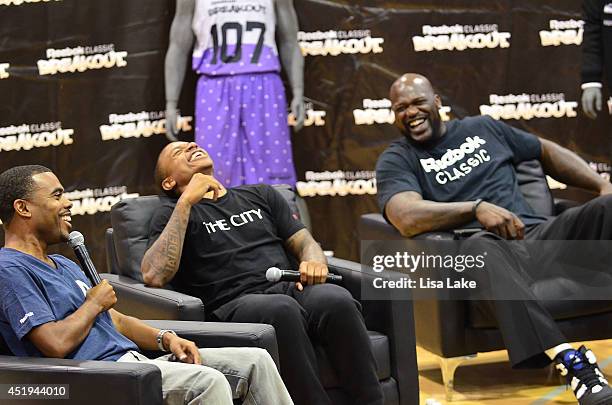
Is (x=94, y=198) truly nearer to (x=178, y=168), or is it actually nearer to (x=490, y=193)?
(x=178, y=168)

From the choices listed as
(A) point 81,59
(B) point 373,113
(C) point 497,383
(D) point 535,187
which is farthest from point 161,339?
(B) point 373,113

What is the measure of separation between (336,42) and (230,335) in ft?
11.7

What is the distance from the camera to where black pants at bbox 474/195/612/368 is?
13.1 ft

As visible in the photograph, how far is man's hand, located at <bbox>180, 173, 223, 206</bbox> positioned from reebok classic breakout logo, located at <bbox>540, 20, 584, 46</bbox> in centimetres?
316

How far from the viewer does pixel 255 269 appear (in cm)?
390

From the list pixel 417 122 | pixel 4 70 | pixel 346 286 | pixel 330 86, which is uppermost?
pixel 4 70

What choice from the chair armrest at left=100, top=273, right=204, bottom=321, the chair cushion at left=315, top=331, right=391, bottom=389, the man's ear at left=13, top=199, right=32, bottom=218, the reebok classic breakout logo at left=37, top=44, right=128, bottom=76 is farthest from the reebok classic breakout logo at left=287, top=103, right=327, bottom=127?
the man's ear at left=13, top=199, right=32, bottom=218

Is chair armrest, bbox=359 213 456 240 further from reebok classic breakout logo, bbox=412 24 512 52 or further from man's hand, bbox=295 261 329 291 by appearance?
reebok classic breakout logo, bbox=412 24 512 52

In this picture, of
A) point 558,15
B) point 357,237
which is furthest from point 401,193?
point 558,15

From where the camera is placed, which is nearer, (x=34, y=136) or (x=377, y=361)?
(x=377, y=361)

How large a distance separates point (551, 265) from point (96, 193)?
288 centimetres

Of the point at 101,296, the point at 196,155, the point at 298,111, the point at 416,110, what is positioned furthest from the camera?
the point at 298,111

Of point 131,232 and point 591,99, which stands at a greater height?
point 591,99

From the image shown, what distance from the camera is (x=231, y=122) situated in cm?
582
